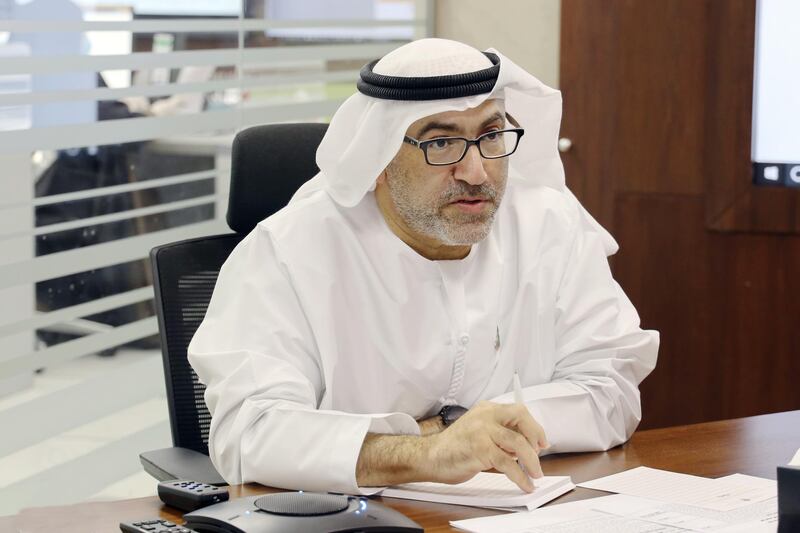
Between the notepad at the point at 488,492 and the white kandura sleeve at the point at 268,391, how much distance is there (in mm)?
69

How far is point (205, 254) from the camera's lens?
8.38ft

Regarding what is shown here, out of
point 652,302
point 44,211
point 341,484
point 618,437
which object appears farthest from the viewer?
point 652,302

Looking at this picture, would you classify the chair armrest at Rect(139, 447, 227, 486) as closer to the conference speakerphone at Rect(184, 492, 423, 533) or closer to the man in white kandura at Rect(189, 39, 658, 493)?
the man in white kandura at Rect(189, 39, 658, 493)

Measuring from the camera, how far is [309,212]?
2312mm

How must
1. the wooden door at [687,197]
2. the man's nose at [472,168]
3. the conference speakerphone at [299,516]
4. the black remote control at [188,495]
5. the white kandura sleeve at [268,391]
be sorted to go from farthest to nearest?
the wooden door at [687,197]
the man's nose at [472,168]
the white kandura sleeve at [268,391]
the black remote control at [188,495]
the conference speakerphone at [299,516]

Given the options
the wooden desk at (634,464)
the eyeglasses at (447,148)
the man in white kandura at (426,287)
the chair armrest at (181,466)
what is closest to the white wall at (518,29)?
the man in white kandura at (426,287)

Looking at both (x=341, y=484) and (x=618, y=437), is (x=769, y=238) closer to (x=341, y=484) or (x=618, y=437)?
(x=618, y=437)

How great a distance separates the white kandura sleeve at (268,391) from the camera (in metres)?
1.89

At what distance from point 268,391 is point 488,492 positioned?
1.39 feet

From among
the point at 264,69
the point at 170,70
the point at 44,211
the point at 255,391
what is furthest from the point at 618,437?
the point at 264,69

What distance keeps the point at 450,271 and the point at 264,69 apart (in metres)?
1.84

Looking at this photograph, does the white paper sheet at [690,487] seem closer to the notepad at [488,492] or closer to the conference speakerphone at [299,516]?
the notepad at [488,492]

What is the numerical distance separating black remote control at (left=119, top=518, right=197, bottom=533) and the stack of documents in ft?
1.23

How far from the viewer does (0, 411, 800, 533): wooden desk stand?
5.51ft
